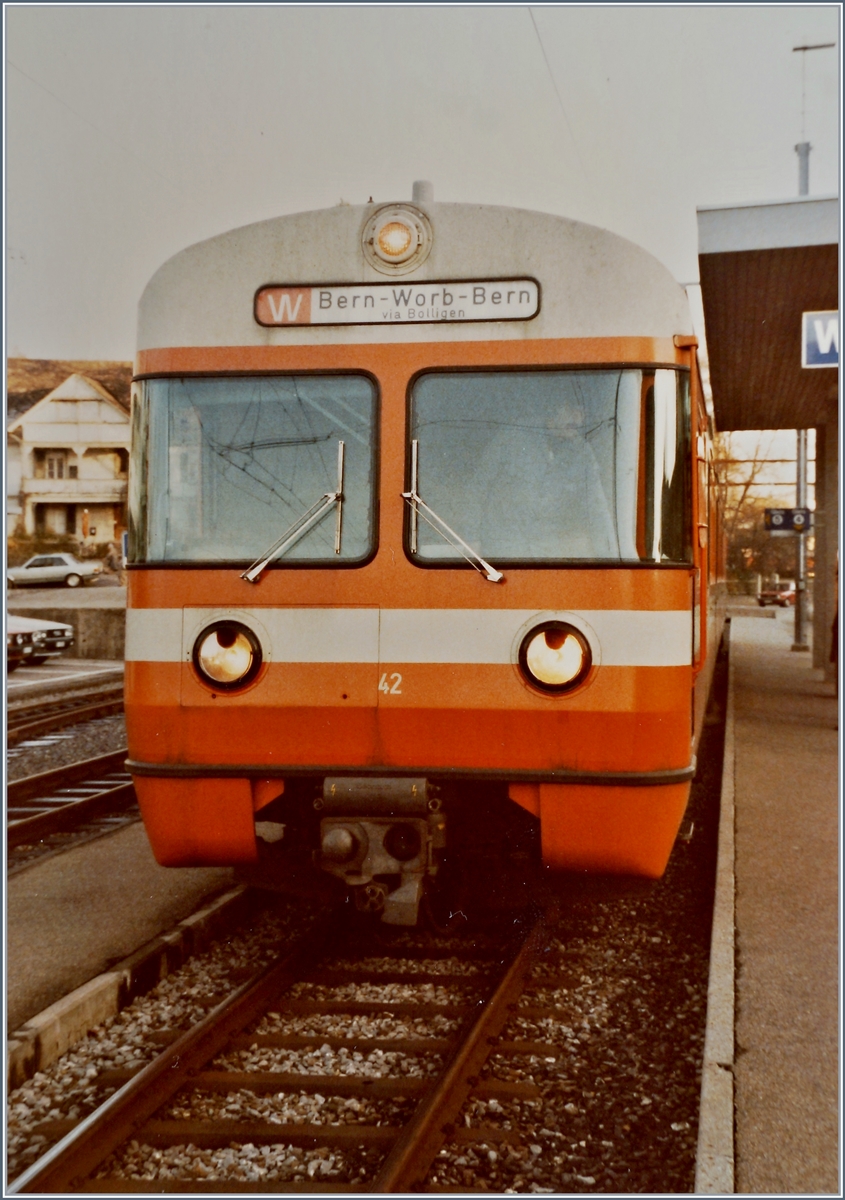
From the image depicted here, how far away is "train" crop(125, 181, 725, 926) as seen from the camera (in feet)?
13.8

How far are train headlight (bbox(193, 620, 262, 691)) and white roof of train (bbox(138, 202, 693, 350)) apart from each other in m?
1.14

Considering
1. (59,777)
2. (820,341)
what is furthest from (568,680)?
(59,777)

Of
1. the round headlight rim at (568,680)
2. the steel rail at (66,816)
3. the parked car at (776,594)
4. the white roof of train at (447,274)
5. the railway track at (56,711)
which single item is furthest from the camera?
the parked car at (776,594)

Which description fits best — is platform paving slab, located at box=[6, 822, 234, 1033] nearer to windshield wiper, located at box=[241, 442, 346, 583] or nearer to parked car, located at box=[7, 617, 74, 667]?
windshield wiper, located at box=[241, 442, 346, 583]

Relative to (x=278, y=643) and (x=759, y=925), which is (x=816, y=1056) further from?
(x=278, y=643)

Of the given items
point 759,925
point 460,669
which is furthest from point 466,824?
point 759,925

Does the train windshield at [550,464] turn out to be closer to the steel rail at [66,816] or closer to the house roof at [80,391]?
the steel rail at [66,816]

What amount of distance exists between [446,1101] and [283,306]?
117 inches

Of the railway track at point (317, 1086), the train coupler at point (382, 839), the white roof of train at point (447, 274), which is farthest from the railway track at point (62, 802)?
the white roof of train at point (447, 274)

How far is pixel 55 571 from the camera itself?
28.5m

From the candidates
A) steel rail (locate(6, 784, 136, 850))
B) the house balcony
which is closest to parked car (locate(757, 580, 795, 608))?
the house balcony

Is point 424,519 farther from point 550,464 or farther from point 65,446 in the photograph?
point 65,446

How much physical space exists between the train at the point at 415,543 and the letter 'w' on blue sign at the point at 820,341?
9.72ft

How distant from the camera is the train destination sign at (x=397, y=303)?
4309 millimetres
